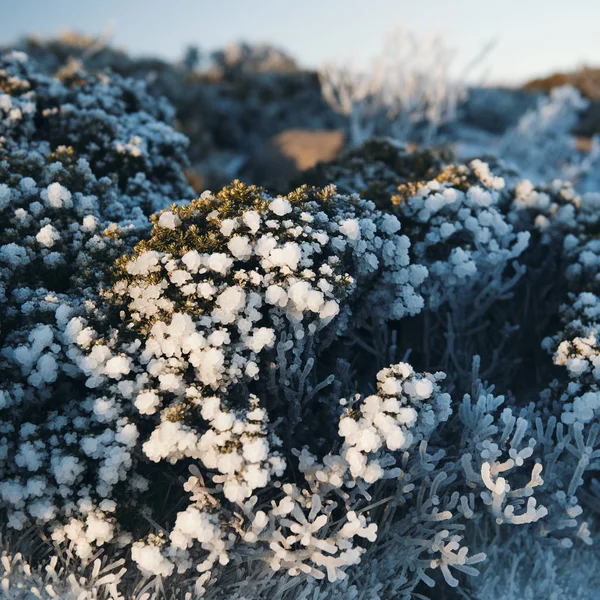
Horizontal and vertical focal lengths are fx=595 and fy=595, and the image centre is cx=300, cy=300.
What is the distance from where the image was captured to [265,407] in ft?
10.1

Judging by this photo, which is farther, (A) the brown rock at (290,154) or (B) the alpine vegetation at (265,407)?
(A) the brown rock at (290,154)

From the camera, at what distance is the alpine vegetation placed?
2.66 m

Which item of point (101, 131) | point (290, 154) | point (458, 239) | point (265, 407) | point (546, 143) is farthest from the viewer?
point (546, 143)

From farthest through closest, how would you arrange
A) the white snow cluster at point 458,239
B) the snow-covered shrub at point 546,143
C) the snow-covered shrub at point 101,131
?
the snow-covered shrub at point 546,143
the snow-covered shrub at point 101,131
the white snow cluster at point 458,239

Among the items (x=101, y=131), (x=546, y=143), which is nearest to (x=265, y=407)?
(x=101, y=131)

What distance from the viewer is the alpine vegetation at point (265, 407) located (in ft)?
8.73

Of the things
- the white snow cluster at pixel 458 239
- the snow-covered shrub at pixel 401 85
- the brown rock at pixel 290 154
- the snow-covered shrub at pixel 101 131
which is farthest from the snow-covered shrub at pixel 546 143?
the snow-covered shrub at pixel 101 131

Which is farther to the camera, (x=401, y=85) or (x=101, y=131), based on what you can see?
(x=401, y=85)

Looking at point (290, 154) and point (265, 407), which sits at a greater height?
point (265, 407)

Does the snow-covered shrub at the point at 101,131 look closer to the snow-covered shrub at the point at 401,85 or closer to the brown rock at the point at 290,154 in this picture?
the brown rock at the point at 290,154

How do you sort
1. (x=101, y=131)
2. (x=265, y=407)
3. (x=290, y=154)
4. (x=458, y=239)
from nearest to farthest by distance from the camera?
1. (x=265, y=407)
2. (x=458, y=239)
3. (x=101, y=131)
4. (x=290, y=154)

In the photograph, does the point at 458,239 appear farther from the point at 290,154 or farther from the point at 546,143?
the point at 546,143

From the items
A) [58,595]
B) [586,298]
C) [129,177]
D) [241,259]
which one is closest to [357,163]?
[129,177]

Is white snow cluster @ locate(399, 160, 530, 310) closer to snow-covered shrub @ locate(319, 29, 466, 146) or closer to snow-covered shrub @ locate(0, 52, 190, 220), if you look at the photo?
snow-covered shrub @ locate(0, 52, 190, 220)
